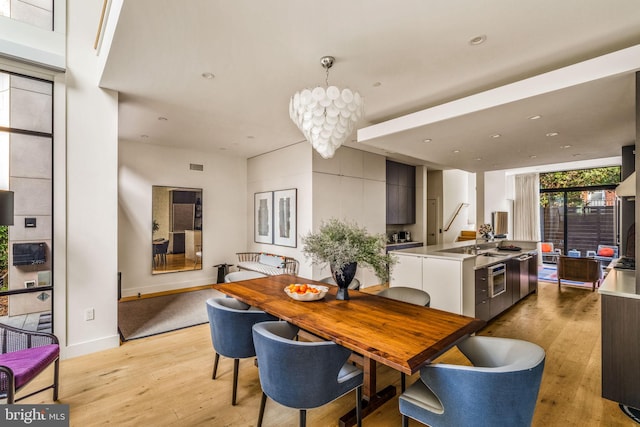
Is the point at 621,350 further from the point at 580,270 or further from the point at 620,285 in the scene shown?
the point at 580,270

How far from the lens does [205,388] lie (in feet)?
8.32

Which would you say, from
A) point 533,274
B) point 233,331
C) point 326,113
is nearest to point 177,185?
point 233,331

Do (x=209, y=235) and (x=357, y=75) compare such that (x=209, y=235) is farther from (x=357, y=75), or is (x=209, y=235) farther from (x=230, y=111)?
(x=357, y=75)

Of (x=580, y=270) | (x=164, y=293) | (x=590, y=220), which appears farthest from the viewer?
(x=590, y=220)

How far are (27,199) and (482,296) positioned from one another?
5.06 metres

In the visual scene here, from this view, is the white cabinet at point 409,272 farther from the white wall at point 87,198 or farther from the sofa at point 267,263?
the white wall at point 87,198

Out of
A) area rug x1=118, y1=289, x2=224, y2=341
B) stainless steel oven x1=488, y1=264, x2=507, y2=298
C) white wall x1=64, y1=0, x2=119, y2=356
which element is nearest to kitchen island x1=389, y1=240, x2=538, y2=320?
stainless steel oven x1=488, y1=264, x2=507, y2=298

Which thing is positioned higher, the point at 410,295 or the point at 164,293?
the point at 410,295

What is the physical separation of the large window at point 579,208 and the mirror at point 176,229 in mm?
9755

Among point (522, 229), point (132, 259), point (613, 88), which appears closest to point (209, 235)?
point (132, 259)

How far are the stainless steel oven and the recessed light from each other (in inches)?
108

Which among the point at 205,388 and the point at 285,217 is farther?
the point at 285,217

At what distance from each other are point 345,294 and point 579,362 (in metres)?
2.56

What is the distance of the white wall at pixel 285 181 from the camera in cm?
525
